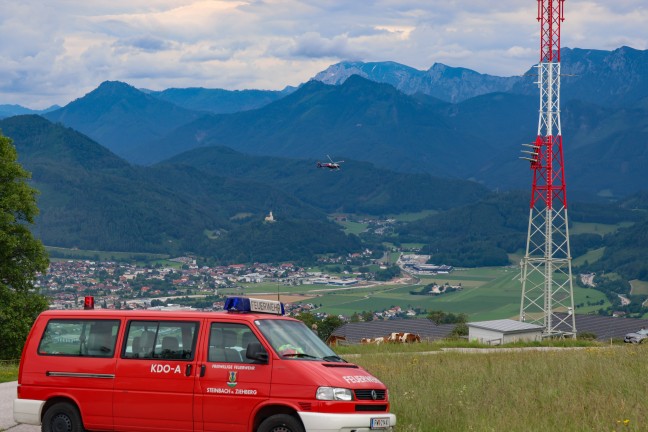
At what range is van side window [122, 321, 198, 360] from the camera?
1216cm

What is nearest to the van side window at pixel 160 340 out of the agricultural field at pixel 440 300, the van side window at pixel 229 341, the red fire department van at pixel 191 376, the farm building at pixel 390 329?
the red fire department van at pixel 191 376

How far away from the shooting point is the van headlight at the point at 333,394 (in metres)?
11.3

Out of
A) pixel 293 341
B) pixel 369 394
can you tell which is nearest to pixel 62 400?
pixel 293 341

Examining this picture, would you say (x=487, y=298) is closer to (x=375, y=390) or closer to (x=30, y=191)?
(x=30, y=191)

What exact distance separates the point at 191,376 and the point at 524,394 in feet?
16.5

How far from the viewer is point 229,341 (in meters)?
12.0

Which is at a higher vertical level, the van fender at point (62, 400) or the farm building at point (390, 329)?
the van fender at point (62, 400)

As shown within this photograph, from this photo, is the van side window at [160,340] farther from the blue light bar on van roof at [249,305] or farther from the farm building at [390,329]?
the farm building at [390,329]

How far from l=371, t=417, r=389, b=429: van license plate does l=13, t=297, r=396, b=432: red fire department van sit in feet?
0.04

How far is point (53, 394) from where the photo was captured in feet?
41.7

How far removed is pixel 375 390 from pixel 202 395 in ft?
6.72

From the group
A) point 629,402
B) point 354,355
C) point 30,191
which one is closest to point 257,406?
point 629,402

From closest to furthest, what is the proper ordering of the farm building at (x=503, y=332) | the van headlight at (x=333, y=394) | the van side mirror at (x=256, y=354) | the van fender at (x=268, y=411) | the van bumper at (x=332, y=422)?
the van bumper at (x=332, y=422), the van headlight at (x=333, y=394), the van fender at (x=268, y=411), the van side mirror at (x=256, y=354), the farm building at (x=503, y=332)

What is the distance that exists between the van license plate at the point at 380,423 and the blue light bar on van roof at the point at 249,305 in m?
2.06
